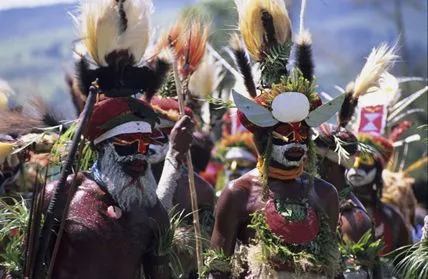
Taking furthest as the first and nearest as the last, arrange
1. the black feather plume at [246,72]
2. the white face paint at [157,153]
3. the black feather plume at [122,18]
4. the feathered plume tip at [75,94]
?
the white face paint at [157,153] → the black feather plume at [246,72] → the feathered plume tip at [75,94] → the black feather plume at [122,18]

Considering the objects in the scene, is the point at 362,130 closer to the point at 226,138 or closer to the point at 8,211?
the point at 226,138

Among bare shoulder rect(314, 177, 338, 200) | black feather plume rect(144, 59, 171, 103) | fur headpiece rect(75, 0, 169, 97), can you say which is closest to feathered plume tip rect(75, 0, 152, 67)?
fur headpiece rect(75, 0, 169, 97)

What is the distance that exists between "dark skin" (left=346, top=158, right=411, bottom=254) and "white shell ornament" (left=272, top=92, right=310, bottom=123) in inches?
119

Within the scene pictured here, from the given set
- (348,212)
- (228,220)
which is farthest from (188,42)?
(348,212)

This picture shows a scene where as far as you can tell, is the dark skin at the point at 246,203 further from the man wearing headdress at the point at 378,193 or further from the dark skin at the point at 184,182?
the man wearing headdress at the point at 378,193

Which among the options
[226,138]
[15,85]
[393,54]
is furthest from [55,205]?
[226,138]

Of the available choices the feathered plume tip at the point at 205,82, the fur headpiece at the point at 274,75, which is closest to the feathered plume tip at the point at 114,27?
the fur headpiece at the point at 274,75

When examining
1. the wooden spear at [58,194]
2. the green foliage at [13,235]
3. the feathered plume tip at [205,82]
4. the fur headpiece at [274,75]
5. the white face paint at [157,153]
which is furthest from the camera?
the feathered plume tip at [205,82]

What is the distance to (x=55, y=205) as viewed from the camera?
506cm

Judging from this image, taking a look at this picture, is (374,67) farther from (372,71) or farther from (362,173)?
(362,173)

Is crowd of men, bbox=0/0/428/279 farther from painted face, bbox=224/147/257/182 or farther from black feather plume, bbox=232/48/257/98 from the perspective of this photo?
Answer: painted face, bbox=224/147/257/182

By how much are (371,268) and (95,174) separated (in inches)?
91.7

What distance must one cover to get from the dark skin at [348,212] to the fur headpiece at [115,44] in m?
2.17

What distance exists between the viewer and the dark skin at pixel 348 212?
7531mm
